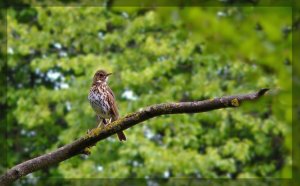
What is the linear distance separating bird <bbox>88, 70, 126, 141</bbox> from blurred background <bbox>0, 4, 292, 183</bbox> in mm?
7858

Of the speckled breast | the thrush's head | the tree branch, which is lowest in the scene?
the speckled breast

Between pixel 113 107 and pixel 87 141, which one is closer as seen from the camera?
pixel 87 141

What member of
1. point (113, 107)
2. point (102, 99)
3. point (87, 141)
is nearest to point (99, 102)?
point (102, 99)

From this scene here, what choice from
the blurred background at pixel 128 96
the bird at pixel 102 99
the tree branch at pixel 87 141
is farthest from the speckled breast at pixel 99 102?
the blurred background at pixel 128 96

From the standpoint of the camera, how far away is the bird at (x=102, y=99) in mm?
5727

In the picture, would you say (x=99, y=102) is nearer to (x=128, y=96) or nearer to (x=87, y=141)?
(x=87, y=141)

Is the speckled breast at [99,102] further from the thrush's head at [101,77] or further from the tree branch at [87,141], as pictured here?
the tree branch at [87,141]

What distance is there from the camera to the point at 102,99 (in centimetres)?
625

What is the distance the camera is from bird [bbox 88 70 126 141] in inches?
225

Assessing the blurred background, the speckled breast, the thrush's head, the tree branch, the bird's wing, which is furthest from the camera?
the blurred background

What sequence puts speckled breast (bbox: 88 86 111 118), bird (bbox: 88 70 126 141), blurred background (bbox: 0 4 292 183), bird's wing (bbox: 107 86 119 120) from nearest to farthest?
bird's wing (bbox: 107 86 119 120), bird (bbox: 88 70 126 141), speckled breast (bbox: 88 86 111 118), blurred background (bbox: 0 4 292 183)

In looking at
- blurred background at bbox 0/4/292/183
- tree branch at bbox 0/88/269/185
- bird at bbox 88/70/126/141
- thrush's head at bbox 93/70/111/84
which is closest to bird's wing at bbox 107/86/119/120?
bird at bbox 88/70/126/141

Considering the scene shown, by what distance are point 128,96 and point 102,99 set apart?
35.0 ft

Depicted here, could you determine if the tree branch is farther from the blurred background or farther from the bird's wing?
the blurred background
